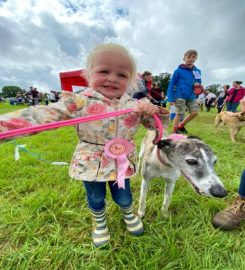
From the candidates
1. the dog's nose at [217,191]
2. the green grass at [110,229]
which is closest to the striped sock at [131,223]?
the green grass at [110,229]

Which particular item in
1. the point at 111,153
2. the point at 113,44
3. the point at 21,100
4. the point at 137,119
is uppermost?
the point at 113,44

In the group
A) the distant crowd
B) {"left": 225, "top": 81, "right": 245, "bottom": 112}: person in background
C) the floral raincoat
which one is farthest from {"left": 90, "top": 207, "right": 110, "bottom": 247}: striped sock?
the distant crowd

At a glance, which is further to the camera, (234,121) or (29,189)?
(234,121)

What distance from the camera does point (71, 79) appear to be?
2.15 metres

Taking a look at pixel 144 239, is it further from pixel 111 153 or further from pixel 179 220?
pixel 111 153

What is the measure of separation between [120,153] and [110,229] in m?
0.91

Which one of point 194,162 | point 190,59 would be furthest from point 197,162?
point 190,59

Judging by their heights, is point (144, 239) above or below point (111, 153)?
below

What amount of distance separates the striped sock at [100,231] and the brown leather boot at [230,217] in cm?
115

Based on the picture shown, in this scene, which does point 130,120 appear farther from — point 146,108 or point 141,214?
point 141,214

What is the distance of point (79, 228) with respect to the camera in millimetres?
2014

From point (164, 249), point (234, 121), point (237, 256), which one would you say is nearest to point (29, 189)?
point (164, 249)

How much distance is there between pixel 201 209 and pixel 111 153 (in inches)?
56.2

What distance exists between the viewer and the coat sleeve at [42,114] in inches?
44.7
